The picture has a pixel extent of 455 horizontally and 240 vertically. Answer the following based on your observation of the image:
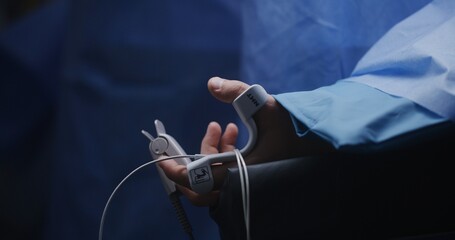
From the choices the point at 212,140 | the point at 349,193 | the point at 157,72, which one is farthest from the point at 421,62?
the point at 157,72

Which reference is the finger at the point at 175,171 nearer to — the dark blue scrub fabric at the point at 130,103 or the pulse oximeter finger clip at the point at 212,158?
the pulse oximeter finger clip at the point at 212,158

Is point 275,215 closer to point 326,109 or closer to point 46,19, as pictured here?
point 326,109

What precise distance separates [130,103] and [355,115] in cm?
53

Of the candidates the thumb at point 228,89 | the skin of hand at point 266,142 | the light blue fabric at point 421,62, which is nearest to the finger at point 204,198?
the skin of hand at point 266,142

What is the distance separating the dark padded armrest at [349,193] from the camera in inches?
17.2

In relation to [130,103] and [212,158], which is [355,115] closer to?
[212,158]

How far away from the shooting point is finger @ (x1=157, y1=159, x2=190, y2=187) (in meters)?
0.51

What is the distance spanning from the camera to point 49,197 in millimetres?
885

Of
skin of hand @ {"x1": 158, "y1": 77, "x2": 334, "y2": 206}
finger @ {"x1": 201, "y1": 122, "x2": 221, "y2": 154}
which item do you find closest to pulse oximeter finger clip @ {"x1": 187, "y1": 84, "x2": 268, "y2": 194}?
skin of hand @ {"x1": 158, "y1": 77, "x2": 334, "y2": 206}

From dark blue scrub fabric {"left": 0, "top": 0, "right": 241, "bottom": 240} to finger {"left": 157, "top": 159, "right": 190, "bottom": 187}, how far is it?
297 mm

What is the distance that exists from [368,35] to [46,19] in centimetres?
70

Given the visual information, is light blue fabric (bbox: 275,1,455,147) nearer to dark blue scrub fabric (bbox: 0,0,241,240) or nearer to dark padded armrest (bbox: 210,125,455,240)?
dark padded armrest (bbox: 210,125,455,240)

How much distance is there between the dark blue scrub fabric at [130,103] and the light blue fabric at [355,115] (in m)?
0.39

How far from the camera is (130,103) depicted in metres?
0.84
